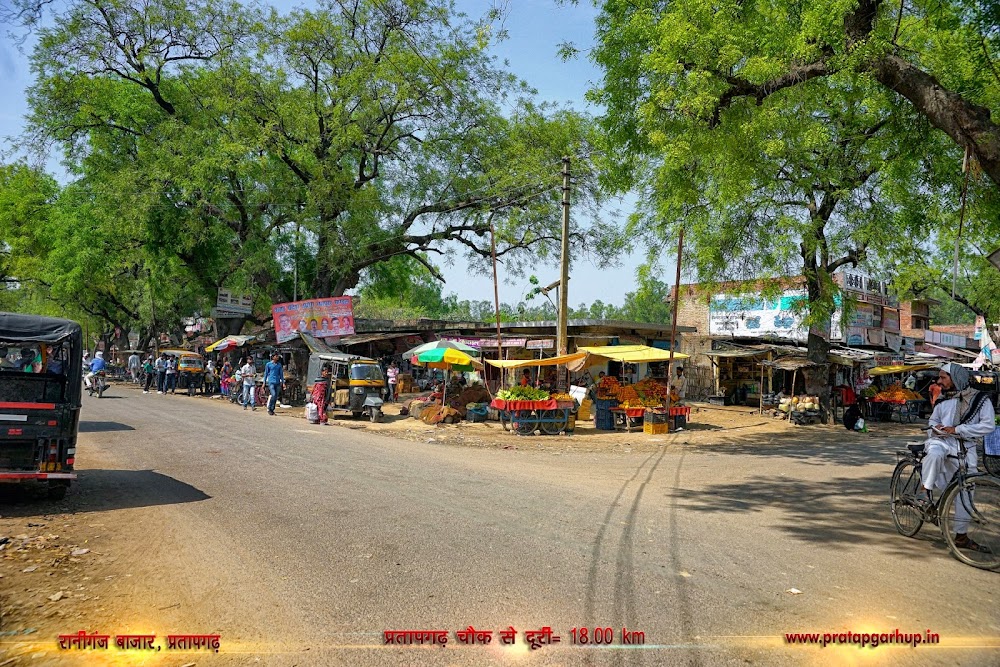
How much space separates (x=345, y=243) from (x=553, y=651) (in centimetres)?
2407

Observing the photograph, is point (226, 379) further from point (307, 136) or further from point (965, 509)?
point (965, 509)

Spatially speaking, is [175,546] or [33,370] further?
[33,370]

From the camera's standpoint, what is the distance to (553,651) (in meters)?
3.76

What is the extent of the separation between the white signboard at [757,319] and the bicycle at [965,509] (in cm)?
2830

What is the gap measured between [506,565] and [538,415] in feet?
39.6

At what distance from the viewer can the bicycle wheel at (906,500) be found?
21.2ft

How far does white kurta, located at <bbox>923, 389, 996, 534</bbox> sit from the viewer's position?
601 cm

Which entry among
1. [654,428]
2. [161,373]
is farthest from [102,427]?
[161,373]

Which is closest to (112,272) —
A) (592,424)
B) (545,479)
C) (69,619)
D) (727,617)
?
(592,424)

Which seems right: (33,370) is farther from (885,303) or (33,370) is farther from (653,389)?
(885,303)

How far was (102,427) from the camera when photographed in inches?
582

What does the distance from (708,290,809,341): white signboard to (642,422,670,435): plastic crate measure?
1765 centimetres

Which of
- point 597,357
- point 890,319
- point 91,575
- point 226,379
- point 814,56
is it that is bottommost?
point 91,575

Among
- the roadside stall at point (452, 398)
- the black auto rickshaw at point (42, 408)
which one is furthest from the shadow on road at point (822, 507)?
the roadside stall at point (452, 398)
